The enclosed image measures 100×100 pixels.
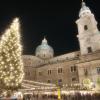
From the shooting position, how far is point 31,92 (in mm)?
21016

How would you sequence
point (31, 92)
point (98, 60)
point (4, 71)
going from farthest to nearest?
1. point (98, 60)
2. point (31, 92)
3. point (4, 71)

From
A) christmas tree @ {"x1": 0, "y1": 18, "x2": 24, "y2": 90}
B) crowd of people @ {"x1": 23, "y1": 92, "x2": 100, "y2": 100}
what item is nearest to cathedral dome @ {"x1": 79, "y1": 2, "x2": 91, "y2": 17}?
crowd of people @ {"x1": 23, "y1": 92, "x2": 100, "y2": 100}

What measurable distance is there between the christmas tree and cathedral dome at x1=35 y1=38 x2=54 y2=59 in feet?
149

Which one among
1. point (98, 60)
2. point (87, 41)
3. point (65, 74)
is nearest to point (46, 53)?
point (65, 74)

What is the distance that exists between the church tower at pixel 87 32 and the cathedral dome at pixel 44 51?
2002cm

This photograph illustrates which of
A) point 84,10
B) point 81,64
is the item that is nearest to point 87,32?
point 84,10

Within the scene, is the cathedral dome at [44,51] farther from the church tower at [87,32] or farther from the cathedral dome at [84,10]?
the cathedral dome at [84,10]

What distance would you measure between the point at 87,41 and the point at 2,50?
2958 centimetres

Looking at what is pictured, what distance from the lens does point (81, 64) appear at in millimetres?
39688

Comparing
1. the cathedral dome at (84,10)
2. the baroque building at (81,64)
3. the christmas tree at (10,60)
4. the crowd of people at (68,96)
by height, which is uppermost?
the cathedral dome at (84,10)

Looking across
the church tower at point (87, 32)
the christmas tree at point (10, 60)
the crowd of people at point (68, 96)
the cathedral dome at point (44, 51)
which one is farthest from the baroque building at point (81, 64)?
the christmas tree at point (10, 60)

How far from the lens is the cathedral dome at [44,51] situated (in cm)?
6028

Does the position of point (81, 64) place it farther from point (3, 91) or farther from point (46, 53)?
point (3, 91)

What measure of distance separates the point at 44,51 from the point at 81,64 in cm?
Result: 2270
